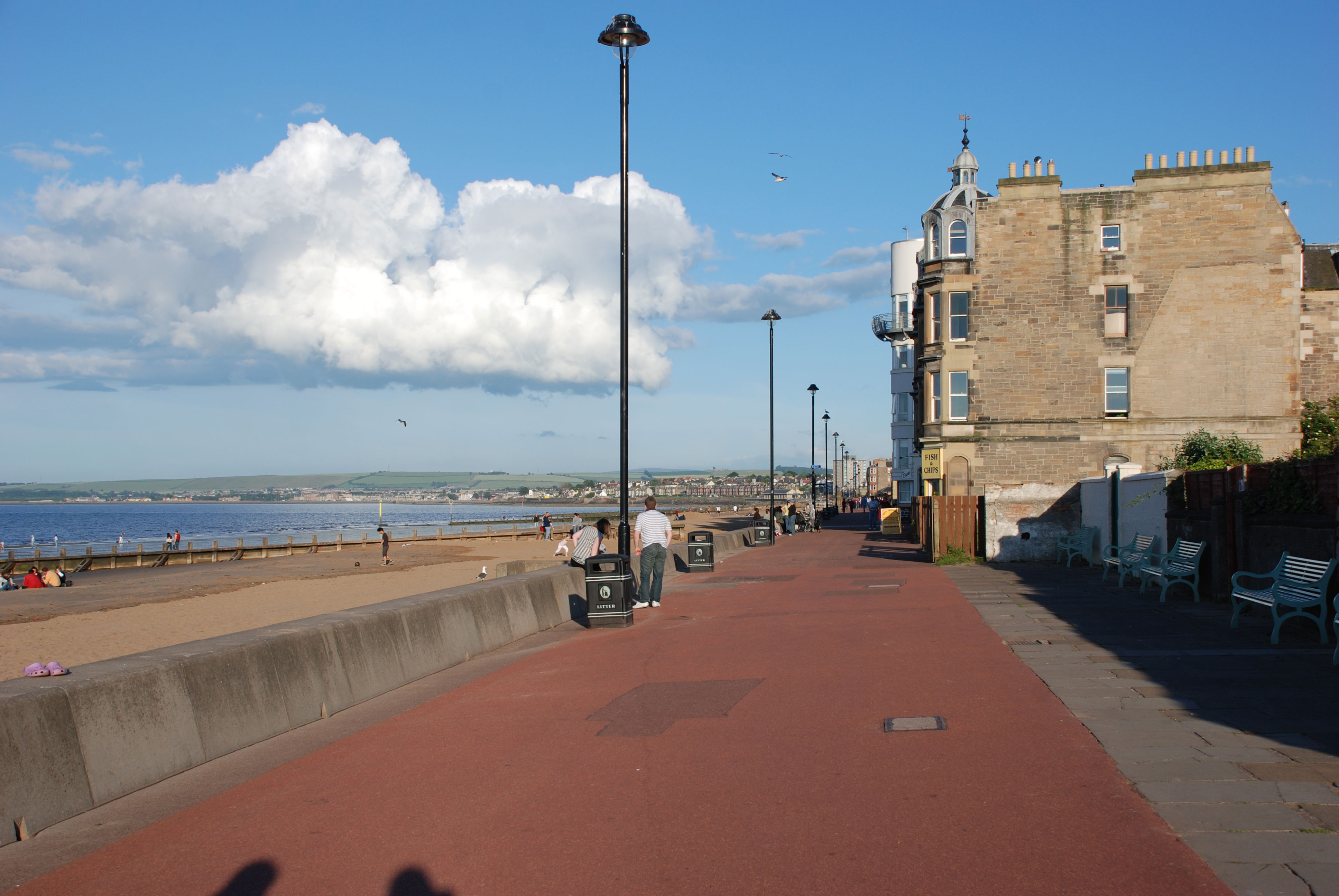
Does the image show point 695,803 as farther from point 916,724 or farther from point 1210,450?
point 1210,450

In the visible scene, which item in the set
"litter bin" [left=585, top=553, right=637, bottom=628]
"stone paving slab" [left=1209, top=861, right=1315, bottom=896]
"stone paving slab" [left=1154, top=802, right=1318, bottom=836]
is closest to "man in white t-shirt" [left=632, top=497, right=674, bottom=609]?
"litter bin" [left=585, top=553, right=637, bottom=628]

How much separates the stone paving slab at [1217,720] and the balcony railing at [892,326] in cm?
6690

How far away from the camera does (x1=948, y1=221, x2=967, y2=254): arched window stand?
36.5m

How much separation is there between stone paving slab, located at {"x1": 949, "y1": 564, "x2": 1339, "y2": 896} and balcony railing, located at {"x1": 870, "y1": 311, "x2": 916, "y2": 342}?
6690 cm

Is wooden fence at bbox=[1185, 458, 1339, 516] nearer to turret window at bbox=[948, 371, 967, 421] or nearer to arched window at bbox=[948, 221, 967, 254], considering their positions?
turret window at bbox=[948, 371, 967, 421]

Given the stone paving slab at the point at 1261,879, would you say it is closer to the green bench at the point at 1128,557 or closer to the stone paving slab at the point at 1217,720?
the stone paving slab at the point at 1217,720

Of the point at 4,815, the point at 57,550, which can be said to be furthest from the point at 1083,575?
the point at 57,550

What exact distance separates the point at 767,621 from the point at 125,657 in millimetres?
9193

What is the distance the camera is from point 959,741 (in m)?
7.03

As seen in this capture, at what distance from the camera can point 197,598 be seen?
32.5 m

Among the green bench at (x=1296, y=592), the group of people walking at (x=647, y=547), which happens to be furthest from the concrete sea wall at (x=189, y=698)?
the green bench at (x=1296, y=592)

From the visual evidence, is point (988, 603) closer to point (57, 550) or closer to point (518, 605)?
point (518, 605)

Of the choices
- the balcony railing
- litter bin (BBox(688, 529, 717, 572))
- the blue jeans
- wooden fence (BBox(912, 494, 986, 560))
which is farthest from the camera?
the balcony railing

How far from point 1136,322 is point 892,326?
1846 inches
